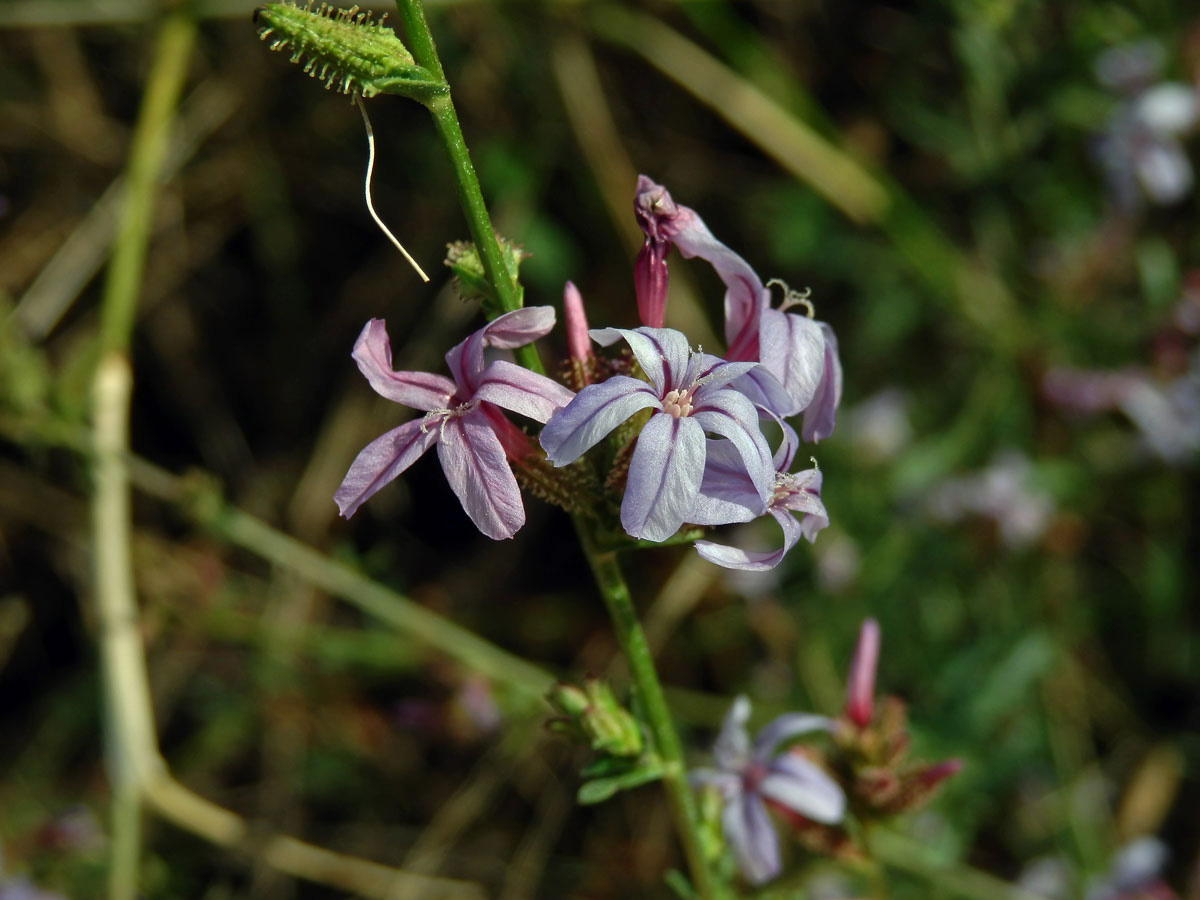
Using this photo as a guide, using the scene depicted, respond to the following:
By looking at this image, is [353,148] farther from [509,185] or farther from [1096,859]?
[1096,859]

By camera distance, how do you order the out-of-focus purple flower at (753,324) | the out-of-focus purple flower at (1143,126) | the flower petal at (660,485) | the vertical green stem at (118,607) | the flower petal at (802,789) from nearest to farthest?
1. the flower petal at (660,485)
2. the out-of-focus purple flower at (753,324)
3. the flower petal at (802,789)
4. the vertical green stem at (118,607)
5. the out-of-focus purple flower at (1143,126)

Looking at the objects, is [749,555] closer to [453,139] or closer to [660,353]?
[660,353]

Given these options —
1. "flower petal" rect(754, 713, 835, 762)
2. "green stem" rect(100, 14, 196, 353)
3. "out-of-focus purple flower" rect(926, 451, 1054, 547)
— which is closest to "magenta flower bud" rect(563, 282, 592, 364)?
"flower petal" rect(754, 713, 835, 762)

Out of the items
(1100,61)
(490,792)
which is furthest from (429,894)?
(1100,61)

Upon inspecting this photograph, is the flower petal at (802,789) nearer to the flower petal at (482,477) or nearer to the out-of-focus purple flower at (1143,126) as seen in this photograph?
the flower petal at (482,477)

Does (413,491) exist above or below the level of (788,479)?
above

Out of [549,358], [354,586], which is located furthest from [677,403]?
[549,358]

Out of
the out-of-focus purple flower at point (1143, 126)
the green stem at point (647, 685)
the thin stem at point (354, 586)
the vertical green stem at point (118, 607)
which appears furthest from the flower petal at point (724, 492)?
the out-of-focus purple flower at point (1143, 126)
